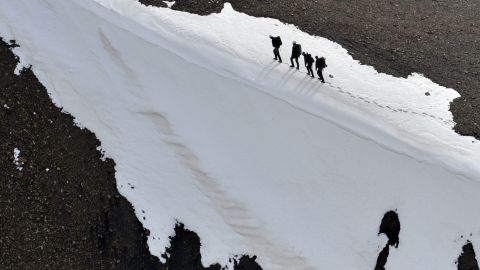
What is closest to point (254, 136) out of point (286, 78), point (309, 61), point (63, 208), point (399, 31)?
point (286, 78)

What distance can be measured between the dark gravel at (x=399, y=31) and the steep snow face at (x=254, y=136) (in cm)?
53

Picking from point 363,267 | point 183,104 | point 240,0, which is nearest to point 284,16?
point 240,0

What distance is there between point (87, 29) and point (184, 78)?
11.4 feet

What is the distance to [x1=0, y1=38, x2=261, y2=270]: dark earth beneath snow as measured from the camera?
11328 millimetres

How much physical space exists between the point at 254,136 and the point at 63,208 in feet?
17.3

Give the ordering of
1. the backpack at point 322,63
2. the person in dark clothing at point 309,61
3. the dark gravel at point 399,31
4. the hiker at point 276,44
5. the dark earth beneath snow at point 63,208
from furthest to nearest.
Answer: the dark gravel at point 399,31
the hiker at point 276,44
the person in dark clothing at point 309,61
the backpack at point 322,63
the dark earth beneath snow at point 63,208

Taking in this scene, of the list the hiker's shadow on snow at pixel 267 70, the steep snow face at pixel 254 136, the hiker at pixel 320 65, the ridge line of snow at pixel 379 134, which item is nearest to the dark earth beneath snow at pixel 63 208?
the steep snow face at pixel 254 136

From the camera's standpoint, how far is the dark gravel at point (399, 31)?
13.5m

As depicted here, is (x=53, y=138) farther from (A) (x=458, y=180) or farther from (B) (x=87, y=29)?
(A) (x=458, y=180)

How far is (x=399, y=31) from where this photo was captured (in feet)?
48.3

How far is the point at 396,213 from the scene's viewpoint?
11117mm

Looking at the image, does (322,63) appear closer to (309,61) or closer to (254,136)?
(309,61)

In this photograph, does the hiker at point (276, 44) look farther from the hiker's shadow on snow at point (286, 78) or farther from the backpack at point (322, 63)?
the backpack at point (322, 63)

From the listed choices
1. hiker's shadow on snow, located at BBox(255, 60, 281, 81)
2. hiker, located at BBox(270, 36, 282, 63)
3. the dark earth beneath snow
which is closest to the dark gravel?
hiker, located at BBox(270, 36, 282, 63)
